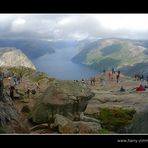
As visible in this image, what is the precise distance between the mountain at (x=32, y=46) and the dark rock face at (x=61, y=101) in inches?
114

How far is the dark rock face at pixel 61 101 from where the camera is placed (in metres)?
10.8

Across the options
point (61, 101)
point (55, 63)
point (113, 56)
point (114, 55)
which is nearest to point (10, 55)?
point (55, 63)

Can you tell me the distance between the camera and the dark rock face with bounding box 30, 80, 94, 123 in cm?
1079

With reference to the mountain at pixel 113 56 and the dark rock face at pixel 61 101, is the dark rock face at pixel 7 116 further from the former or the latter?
the mountain at pixel 113 56

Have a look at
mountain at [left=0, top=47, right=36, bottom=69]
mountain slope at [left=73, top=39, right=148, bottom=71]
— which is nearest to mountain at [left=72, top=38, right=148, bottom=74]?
mountain slope at [left=73, top=39, right=148, bottom=71]

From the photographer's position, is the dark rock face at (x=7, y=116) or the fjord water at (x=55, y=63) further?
the fjord water at (x=55, y=63)

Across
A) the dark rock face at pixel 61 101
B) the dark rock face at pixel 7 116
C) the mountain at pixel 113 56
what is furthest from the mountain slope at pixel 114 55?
the dark rock face at pixel 7 116

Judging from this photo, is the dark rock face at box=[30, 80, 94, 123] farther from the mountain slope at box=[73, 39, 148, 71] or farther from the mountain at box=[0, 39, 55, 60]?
the mountain at box=[0, 39, 55, 60]

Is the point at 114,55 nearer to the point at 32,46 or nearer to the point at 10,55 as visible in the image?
the point at 10,55
